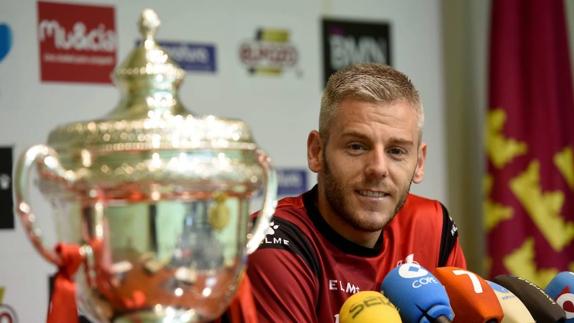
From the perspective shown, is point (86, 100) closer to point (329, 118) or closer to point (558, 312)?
point (329, 118)

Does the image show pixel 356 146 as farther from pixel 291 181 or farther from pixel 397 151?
pixel 291 181

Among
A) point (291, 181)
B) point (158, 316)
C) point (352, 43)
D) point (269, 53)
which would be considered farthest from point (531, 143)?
point (158, 316)

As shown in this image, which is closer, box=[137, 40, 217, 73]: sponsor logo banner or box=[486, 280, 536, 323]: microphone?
box=[486, 280, 536, 323]: microphone

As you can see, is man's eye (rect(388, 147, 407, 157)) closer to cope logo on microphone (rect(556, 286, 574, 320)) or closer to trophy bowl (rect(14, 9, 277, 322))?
cope logo on microphone (rect(556, 286, 574, 320))

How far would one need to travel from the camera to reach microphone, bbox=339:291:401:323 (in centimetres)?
132

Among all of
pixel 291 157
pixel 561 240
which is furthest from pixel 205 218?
pixel 561 240

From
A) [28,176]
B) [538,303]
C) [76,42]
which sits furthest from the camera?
[76,42]

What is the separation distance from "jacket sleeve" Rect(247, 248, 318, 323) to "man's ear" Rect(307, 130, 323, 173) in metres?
0.23

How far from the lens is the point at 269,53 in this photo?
3.51 metres

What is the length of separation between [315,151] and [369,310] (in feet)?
1.96

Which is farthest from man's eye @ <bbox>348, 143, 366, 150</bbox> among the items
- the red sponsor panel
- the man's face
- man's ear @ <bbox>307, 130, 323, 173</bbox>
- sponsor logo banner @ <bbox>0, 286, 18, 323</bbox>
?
the red sponsor panel

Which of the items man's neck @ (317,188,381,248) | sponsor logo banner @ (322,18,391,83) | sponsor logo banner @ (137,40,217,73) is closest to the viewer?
man's neck @ (317,188,381,248)

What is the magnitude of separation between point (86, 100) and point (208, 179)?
7.46 ft

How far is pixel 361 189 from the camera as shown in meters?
1.71
